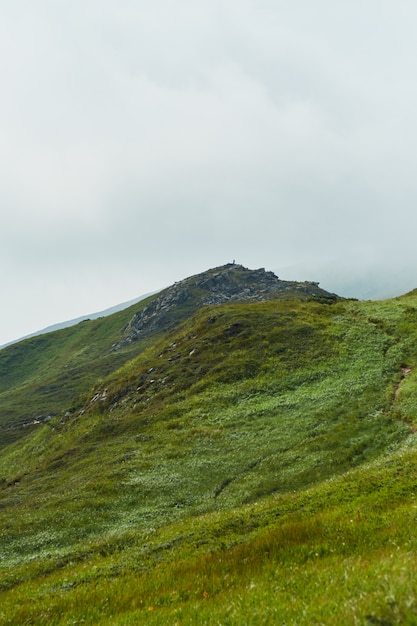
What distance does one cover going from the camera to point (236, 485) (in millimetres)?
33562

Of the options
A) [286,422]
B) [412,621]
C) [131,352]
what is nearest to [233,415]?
[286,422]

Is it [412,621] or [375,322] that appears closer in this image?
[412,621]

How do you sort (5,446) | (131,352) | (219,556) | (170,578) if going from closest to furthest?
(170,578) → (219,556) → (5,446) → (131,352)

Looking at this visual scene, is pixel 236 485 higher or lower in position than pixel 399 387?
lower

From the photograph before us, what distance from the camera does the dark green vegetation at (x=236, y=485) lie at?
10.6 metres

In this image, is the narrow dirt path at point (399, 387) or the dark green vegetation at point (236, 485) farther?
the narrow dirt path at point (399, 387)

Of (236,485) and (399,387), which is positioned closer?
(236,485)

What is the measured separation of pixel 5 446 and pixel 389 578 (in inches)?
4437

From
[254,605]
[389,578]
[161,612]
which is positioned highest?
[389,578]

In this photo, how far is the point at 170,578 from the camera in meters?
14.1

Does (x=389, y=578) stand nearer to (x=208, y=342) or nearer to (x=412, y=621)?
(x=412, y=621)

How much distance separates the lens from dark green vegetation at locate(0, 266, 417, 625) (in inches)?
417

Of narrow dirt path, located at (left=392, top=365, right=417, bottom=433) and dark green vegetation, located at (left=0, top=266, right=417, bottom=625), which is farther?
narrow dirt path, located at (left=392, top=365, right=417, bottom=433)

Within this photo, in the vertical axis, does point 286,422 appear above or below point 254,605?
below
